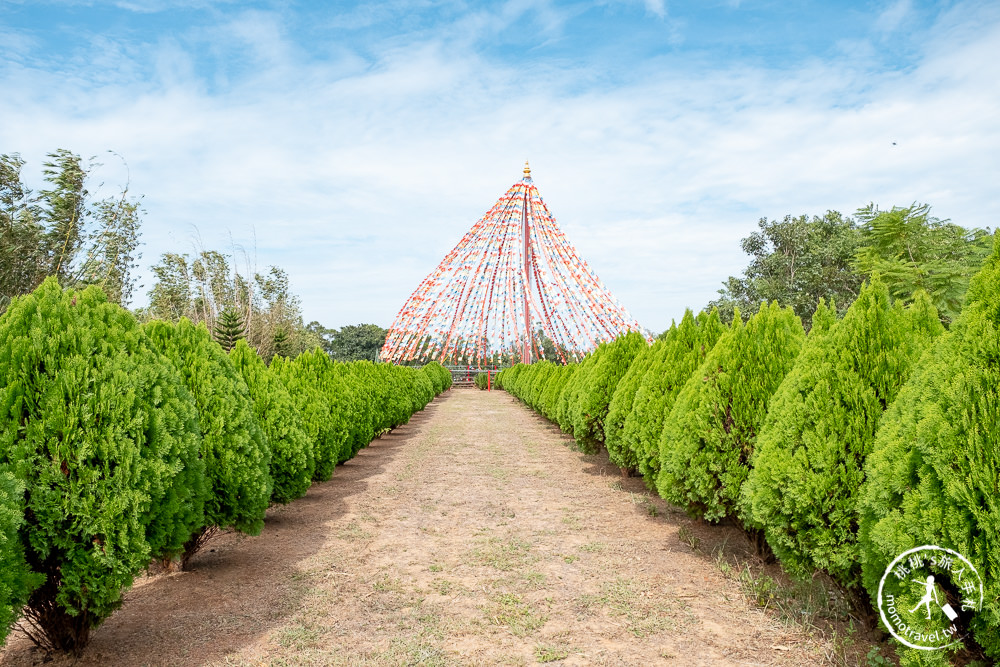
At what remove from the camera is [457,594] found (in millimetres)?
4520

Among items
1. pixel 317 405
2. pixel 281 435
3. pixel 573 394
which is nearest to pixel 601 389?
pixel 573 394

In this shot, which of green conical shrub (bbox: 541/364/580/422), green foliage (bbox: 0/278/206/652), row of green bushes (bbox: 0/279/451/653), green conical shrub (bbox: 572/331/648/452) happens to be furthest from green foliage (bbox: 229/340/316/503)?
green conical shrub (bbox: 541/364/580/422)

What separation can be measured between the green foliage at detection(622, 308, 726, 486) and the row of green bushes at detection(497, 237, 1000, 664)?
0.06ft

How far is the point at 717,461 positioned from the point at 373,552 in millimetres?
3033

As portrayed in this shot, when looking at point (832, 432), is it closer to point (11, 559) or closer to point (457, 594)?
point (457, 594)

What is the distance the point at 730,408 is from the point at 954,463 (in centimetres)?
262

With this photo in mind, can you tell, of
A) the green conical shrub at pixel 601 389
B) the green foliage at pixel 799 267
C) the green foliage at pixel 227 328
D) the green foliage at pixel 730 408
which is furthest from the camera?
the green foliage at pixel 799 267

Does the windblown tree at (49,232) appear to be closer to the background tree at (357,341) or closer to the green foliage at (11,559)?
the green foliage at (11,559)

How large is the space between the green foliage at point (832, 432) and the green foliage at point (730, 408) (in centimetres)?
95

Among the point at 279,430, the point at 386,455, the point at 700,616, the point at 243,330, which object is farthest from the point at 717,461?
the point at 243,330

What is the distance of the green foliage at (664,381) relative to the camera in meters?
6.64

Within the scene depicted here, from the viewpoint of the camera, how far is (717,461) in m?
5.13

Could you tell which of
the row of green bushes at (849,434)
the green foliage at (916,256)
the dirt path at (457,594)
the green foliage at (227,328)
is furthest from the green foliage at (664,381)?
the green foliage at (227,328)

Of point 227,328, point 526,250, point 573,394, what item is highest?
point 526,250
